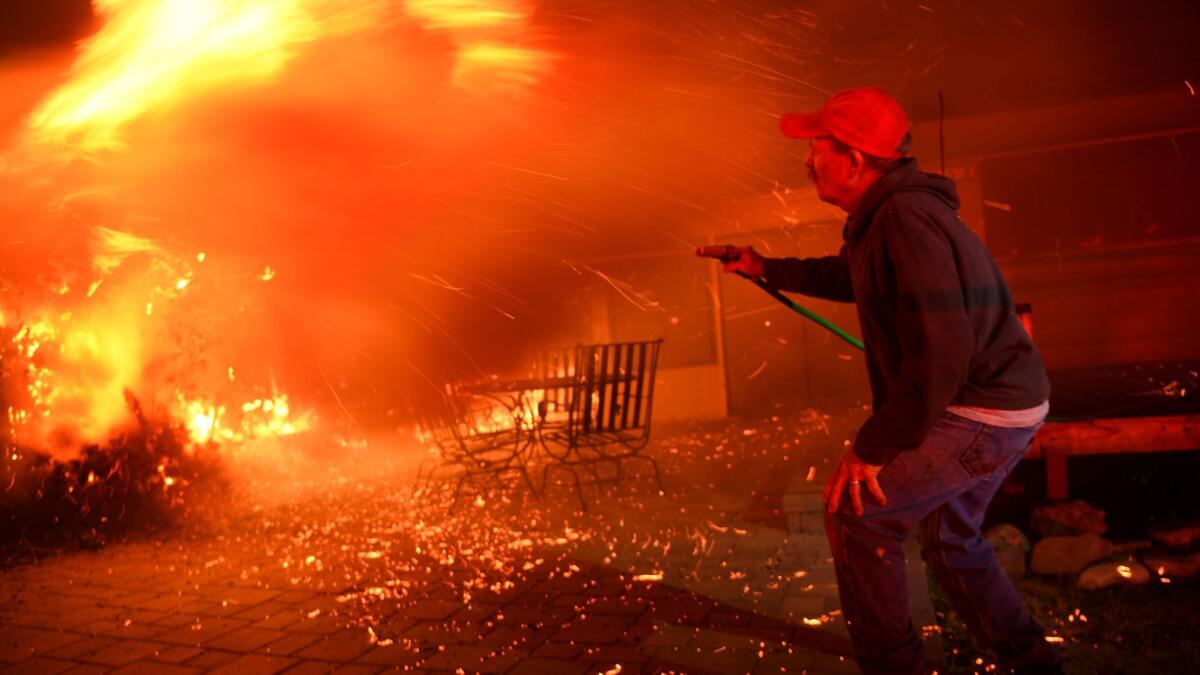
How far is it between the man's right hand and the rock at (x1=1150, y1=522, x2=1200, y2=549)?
296 centimetres

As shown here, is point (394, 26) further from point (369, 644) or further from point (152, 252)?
point (369, 644)

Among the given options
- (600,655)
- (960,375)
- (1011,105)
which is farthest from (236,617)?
(1011,105)

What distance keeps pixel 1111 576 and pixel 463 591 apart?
10.4ft

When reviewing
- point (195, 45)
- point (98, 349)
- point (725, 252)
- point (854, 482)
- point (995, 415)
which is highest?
point (195, 45)

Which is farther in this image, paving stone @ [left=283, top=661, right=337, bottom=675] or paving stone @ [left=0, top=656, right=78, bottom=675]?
paving stone @ [left=0, top=656, right=78, bottom=675]

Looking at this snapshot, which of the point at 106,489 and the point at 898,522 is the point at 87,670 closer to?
the point at 106,489

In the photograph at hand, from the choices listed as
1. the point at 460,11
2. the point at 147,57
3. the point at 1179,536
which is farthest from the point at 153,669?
the point at 460,11

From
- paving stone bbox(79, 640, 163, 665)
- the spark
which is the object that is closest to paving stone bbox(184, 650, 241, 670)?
paving stone bbox(79, 640, 163, 665)

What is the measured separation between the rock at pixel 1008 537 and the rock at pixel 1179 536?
727 mm

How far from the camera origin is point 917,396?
248 cm

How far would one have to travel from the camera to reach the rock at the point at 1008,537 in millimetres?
4598

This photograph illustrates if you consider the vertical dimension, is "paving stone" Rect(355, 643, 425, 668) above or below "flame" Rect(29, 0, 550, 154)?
below

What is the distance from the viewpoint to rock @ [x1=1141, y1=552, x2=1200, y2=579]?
14.0 feet

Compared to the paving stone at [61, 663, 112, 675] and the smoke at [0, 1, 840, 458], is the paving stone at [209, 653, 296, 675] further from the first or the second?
the smoke at [0, 1, 840, 458]
